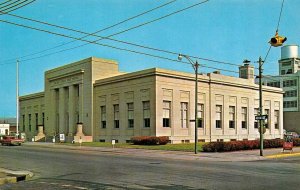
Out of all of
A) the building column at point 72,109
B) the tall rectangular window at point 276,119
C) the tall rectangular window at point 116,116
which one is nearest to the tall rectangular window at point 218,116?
the tall rectangular window at point 116,116

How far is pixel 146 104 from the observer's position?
5159cm

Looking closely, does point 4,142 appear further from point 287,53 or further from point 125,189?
point 287,53

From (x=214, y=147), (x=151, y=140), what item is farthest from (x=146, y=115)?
(x=214, y=147)

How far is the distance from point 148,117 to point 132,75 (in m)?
6.28

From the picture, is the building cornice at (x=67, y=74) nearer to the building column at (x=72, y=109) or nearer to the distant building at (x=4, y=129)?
the building column at (x=72, y=109)

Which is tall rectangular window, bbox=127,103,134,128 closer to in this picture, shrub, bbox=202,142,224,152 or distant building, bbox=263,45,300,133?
shrub, bbox=202,142,224,152

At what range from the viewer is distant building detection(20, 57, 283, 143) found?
5147 cm

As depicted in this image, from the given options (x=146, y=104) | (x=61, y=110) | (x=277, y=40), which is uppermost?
(x=277, y=40)

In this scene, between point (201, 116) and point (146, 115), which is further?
point (201, 116)

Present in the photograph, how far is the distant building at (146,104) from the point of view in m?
51.5

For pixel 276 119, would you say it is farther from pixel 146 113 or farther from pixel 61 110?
pixel 61 110

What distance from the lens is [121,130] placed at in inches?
2162

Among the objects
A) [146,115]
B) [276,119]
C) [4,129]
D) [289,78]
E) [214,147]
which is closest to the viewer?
[214,147]

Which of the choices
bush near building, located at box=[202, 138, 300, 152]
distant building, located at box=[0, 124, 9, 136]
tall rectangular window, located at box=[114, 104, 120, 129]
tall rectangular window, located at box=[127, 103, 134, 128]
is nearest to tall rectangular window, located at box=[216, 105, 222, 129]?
tall rectangular window, located at box=[127, 103, 134, 128]
